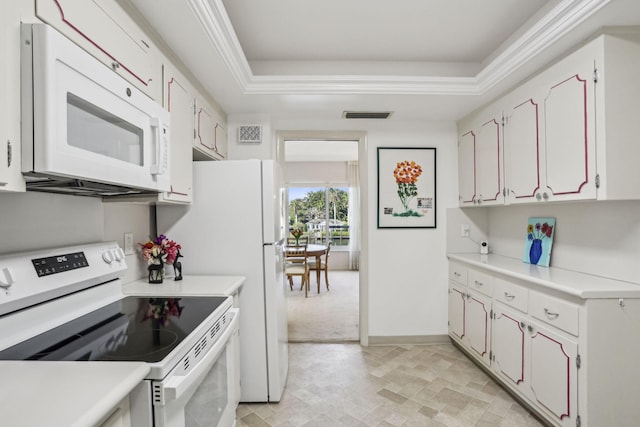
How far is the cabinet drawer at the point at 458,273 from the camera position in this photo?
284 centimetres

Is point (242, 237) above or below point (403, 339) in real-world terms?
above

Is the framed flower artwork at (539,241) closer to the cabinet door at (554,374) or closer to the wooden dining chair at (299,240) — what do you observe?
the cabinet door at (554,374)

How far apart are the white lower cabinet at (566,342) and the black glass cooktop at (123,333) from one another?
70.9 inches

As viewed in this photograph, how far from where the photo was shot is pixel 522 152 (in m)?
2.24

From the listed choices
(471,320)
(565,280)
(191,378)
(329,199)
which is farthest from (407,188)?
(329,199)

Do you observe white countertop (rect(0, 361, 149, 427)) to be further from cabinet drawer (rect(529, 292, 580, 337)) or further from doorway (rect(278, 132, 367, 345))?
doorway (rect(278, 132, 367, 345))

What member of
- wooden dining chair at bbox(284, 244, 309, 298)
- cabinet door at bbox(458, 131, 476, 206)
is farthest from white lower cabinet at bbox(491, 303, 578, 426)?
wooden dining chair at bbox(284, 244, 309, 298)

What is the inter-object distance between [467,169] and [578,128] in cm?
126

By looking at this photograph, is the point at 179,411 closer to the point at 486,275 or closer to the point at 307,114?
the point at 486,275

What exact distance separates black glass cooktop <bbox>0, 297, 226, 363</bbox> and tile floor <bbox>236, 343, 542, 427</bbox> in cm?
105

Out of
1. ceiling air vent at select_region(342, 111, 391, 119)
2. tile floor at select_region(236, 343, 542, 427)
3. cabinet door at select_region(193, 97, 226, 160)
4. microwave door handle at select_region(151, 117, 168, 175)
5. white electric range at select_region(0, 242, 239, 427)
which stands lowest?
tile floor at select_region(236, 343, 542, 427)

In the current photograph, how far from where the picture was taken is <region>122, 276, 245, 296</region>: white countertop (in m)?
1.68

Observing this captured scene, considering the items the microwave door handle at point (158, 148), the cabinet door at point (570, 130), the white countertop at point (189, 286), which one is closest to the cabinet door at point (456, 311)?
the cabinet door at point (570, 130)

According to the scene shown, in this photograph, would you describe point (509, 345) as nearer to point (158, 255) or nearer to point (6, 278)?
point (158, 255)
